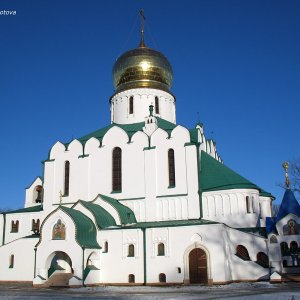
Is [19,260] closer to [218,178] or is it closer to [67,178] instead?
[67,178]

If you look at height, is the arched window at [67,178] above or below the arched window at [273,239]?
above

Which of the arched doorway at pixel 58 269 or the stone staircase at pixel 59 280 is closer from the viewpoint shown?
the stone staircase at pixel 59 280

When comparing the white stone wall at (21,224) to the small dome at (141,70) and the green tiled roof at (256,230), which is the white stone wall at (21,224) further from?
the green tiled roof at (256,230)

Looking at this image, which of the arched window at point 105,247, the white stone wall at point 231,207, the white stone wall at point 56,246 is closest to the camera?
the white stone wall at point 56,246

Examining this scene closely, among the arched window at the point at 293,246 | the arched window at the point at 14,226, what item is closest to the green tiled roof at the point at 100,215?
the arched window at the point at 14,226

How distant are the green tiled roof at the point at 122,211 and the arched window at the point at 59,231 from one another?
3.36 m

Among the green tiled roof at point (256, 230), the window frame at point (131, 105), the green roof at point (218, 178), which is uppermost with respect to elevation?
the window frame at point (131, 105)

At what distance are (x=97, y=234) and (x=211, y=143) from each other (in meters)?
12.8

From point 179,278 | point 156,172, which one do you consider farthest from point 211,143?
point 179,278

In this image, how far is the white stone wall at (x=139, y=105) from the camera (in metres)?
30.9

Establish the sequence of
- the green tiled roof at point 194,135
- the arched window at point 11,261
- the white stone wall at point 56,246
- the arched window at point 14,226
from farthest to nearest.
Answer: the arched window at point 14,226 → the green tiled roof at point 194,135 → the arched window at point 11,261 → the white stone wall at point 56,246

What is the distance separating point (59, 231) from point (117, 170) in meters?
5.96

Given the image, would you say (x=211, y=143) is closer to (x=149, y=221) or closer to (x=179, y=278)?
(x=149, y=221)

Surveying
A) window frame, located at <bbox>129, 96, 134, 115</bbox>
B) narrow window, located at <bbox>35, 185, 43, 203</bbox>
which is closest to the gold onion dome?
window frame, located at <bbox>129, 96, 134, 115</bbox>
